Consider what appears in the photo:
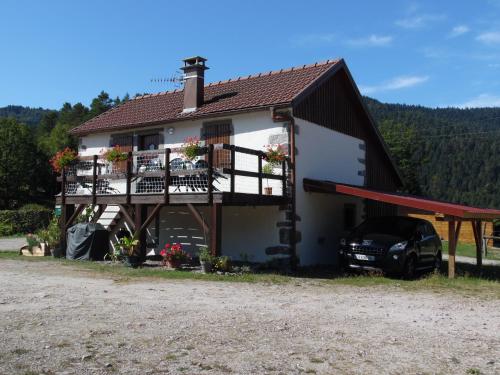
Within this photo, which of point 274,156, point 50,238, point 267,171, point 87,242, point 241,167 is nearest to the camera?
point 274,156

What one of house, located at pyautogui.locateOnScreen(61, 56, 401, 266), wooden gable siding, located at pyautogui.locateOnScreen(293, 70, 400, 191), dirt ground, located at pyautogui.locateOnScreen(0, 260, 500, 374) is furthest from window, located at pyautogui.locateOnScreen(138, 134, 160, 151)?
dirt ground, located at pyautogui.locateOnScreen(0, 260, 500, 374)

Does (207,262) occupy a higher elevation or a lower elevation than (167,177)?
lower

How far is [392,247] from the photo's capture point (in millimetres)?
12000

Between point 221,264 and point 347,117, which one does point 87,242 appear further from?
point 347,117

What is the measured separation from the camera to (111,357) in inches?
202

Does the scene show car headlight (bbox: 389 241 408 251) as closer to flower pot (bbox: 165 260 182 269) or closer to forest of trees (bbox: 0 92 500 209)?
flower pot (bbox: 165 260 182 269)

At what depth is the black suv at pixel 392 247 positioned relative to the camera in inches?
471

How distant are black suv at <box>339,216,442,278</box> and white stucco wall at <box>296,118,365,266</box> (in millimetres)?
1745

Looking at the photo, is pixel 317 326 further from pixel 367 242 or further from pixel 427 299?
pixel 367 242

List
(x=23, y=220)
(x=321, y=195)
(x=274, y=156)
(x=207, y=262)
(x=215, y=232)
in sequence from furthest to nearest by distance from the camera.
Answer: (x=23, y=220)
(x=321, y=195)
(x=274, y=156)
(x=215, y=232)
(x=207, y=262)

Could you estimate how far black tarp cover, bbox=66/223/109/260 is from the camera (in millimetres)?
14586

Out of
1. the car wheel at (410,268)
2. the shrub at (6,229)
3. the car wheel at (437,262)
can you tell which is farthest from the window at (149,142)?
the shrub at (6,229)

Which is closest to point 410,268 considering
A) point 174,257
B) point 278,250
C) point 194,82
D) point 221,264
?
point 278,250

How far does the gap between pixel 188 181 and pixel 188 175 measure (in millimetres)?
162
